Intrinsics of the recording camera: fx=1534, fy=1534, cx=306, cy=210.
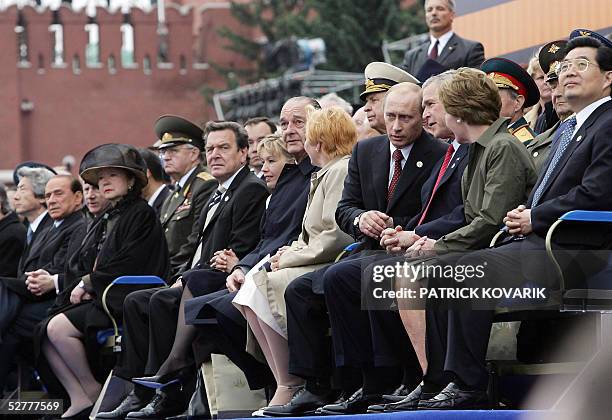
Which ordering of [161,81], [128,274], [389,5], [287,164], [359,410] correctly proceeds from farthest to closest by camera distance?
[161,81]
[389,5]
[128,274]
[287,164]
[359,410]

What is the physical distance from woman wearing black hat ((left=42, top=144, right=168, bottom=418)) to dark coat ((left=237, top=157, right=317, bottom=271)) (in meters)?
1.23

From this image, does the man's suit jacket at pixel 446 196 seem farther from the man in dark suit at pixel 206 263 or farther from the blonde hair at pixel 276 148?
the man in dark suit at pixel 206 263

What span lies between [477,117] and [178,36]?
44488 mm

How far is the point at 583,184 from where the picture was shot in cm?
590

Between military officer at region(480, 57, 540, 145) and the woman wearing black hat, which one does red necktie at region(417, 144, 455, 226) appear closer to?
military officer at region(480, 57, 540, 145)

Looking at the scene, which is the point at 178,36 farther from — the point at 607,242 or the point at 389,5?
the point at 607,242

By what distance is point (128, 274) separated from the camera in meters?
9.27

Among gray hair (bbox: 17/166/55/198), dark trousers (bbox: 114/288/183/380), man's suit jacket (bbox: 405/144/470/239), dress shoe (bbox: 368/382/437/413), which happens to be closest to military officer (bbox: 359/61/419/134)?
man's suit jacket (bbox: 405/144/470/239)

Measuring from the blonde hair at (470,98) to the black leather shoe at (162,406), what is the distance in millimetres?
2762

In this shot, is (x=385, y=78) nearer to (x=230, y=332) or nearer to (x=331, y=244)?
(x=331, y=244)

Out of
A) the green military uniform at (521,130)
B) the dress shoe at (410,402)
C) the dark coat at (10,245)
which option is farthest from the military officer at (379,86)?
the dark coat at (10,245)

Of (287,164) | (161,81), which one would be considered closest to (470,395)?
(287,164)

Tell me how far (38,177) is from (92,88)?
37.0 metres

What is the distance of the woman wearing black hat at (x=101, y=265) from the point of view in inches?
365
